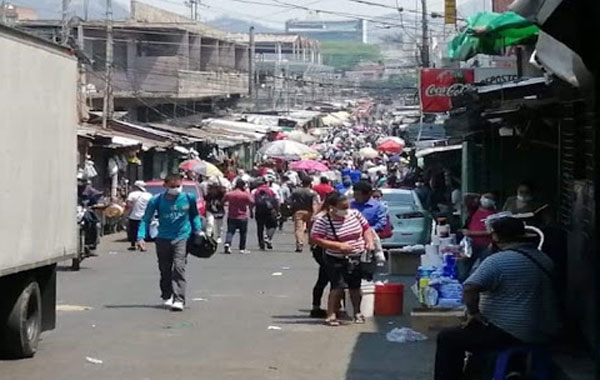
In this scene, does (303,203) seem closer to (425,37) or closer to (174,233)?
(174,233)

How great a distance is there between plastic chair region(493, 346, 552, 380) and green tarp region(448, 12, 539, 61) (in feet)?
15.0

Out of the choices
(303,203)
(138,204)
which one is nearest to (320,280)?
(303,203)

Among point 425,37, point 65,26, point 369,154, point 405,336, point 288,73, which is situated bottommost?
point 405,336

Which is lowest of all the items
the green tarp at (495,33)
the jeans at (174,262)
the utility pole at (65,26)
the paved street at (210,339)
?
the paved street at (210,339)

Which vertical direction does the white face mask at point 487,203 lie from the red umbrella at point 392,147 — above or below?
below

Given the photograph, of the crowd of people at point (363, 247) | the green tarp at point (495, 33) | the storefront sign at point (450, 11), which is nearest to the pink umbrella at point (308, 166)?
the storefront sign at point (450, 11)

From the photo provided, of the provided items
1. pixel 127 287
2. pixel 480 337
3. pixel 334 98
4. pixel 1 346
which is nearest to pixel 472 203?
pixel 127 287

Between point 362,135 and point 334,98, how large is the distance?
56191mm

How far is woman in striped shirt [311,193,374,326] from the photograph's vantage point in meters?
16.2

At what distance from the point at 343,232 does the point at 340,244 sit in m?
0.17

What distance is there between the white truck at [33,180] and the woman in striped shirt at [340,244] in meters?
3.17

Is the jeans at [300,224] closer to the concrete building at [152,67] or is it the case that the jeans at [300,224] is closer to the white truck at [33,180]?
the white truck at [33,180]

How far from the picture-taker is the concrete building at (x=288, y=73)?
114000 mm

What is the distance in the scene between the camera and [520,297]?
962cm
